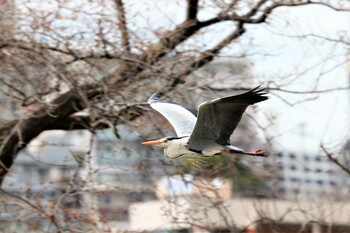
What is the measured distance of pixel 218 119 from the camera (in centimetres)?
742

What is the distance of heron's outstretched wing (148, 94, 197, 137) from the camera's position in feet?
26.2

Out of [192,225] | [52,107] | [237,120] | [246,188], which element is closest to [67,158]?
[52,107]

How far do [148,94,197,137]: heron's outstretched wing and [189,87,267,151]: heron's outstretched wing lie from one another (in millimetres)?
350

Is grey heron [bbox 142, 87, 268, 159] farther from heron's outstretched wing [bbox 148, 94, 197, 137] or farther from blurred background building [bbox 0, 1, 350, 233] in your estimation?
blurred background building [bbox 0, 1, 350, 233]

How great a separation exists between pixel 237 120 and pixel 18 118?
3.97 metres

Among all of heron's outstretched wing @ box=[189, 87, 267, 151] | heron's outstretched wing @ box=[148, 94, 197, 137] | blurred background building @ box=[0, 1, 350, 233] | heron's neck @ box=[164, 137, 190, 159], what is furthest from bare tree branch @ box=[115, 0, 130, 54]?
heron's outstretched wing @ box=[189, 87, 267, 151]

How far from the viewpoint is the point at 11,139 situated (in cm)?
1069

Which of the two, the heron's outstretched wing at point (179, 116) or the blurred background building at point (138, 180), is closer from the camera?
the heron's outstretched wing at point (179, 116)

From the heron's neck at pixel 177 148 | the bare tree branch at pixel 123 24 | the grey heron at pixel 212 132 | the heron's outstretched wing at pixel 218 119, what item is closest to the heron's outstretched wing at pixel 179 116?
the grey heron at pixel 212 132

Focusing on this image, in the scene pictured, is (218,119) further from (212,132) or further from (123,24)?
(123,24)

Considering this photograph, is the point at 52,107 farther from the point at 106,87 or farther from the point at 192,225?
the point at 192,225

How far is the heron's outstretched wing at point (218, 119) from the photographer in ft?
23.4

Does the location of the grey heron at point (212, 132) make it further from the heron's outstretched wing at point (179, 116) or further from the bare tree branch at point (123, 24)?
the bare tree branch at point (123, 24)

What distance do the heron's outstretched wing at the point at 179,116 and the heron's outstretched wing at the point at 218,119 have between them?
350mm
